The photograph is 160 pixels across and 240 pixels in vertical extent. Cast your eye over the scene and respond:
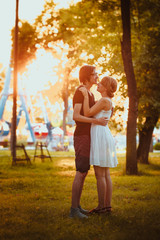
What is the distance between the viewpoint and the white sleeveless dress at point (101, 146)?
4824 mm

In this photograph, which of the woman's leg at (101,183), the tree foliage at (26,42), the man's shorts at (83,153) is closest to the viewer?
the man's shorts at (83,153)

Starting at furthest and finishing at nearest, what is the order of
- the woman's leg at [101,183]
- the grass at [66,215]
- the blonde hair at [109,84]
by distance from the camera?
the blonde hair at [109,84] < the woman's leg at [101,183] < the grass at [66,215]

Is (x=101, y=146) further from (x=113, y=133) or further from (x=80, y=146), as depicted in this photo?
(x=113, y=133)

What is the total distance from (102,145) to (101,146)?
0.02m

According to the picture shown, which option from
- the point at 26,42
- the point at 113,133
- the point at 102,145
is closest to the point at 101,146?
the point at 102,145

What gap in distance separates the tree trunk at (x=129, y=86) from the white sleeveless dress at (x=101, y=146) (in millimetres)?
6060

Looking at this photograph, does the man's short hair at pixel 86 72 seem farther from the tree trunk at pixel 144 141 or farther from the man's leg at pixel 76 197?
the tree trunk at pixel 144 141

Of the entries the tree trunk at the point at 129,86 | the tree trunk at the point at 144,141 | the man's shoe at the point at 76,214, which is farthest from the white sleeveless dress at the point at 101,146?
the tree trunk at the point at 144,141

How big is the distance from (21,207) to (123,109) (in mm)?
8332

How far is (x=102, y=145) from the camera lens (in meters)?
4.87

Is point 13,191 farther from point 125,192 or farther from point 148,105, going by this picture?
point 148,105

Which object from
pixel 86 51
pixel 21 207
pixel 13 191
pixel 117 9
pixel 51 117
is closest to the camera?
pixel 21 207

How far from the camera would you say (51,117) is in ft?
202

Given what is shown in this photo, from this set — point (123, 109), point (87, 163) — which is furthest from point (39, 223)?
point (123, 109)
